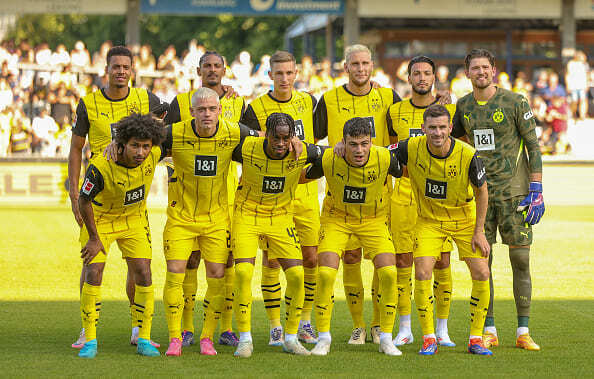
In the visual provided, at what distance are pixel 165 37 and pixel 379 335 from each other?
3816 cm

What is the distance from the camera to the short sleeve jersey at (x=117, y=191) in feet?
23.6

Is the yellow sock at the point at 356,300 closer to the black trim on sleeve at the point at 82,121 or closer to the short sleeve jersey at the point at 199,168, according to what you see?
the short sleeve jersey at the point at 199,168

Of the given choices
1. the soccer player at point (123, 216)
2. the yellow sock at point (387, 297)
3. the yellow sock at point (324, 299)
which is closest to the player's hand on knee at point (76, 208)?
the soccer player at point (123, 216)

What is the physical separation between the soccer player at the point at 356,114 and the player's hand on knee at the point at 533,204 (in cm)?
112

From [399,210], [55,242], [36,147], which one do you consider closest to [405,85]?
[36,147]

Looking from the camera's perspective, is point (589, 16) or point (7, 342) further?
point (589, 16)

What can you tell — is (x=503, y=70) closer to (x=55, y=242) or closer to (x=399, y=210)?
(x=55, y=242)

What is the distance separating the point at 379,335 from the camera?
7969 mm

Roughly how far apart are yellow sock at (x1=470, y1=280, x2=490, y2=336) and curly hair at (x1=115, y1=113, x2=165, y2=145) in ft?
8.90

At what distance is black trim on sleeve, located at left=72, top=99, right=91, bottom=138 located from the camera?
7.83 metres

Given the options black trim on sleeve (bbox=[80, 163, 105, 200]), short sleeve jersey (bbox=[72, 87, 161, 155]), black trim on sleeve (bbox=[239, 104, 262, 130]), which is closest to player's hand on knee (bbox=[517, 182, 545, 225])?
black trim on sleeve (bbox=[239, 104, 262, 130])

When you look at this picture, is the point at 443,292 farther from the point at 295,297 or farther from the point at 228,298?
the point at 228,298

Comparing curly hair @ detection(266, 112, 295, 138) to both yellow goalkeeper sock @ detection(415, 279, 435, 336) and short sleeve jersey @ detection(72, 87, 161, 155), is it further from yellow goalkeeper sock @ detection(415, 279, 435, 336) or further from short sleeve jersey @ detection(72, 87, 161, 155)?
yellow goalkeeper sock @ detection(415, 279, 435, 336)

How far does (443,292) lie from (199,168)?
224 centimetres
